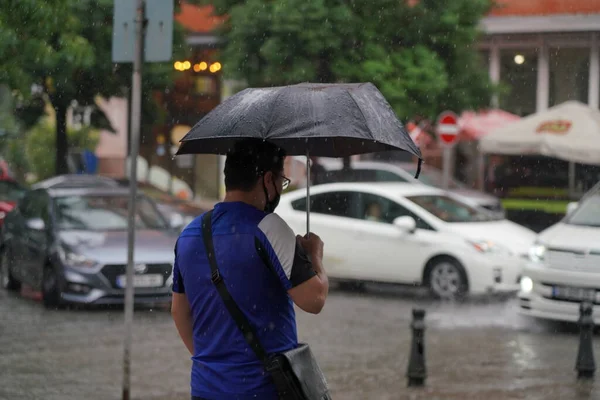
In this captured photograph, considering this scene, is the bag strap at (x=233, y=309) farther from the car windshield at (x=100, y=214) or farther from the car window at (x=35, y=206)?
the car window at (x=35, y=206)

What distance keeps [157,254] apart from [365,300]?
2.99 metres

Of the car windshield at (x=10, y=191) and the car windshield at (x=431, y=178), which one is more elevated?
the car windshield at (x=431, y=178)

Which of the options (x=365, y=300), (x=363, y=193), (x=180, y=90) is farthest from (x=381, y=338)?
(x=180, y=90)

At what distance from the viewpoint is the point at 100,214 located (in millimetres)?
14281

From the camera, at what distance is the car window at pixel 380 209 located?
1540 centimetres

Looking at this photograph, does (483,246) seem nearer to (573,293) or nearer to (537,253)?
(537,253)

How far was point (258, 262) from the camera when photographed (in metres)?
3.75

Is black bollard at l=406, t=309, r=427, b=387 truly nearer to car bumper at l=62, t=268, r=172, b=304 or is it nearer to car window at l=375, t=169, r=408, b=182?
car bumper at l=62, t=268, r=172, b=304

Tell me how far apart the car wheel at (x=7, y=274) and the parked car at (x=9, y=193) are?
7.83 metres

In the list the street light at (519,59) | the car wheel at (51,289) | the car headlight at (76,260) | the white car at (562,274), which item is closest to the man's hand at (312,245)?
the white car at (562,274)

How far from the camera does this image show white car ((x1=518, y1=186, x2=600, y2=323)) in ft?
37.5

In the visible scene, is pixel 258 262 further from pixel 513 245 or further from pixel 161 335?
pixel 513 245

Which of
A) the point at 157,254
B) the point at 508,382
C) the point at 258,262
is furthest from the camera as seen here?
the point at 157,254

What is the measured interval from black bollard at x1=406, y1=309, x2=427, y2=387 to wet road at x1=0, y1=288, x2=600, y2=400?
0.12 metres
